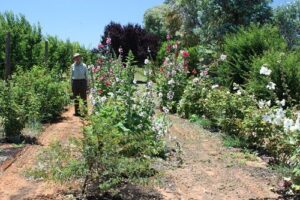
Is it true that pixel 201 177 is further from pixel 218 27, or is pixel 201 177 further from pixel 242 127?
pixel 218 27

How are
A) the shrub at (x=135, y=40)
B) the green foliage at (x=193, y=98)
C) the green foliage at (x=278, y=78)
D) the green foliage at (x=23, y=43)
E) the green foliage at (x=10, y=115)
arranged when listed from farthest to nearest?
1. the shrub at (x=135, y=40)
2. the green foliage at (x=23, y=43)
3. the green foliage at (x=193, y=98)
4. the green foliage at (x=278, y=78)
5. the green foliage at (x=10, y=115)

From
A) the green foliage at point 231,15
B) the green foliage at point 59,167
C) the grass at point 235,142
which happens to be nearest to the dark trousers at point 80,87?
the grass at point 235,142

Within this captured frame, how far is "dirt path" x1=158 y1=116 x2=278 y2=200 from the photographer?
6.31 m

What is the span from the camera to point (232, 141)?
984cm

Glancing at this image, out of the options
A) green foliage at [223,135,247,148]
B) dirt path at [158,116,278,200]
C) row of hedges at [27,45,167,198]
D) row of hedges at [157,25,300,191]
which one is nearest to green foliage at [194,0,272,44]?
row of hedges at [157,25,300,191]

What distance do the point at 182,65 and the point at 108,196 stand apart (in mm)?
9514

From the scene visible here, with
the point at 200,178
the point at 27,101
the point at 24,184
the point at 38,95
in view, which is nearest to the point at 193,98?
Result: the point at 38,95

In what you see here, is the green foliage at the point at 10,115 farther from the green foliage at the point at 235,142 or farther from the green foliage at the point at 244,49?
the green foliage at the point at 244,49

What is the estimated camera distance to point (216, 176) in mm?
7184

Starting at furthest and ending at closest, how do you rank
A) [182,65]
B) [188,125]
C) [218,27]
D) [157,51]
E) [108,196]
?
[157,51] < [218,27] < [182,65] < [188,125] < [108,196]

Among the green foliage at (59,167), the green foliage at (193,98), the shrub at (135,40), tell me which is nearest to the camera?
the green foliage at (59,167)

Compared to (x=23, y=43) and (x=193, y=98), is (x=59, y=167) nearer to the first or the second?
(x=193, y=98)

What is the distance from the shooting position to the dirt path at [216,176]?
6.31 metres

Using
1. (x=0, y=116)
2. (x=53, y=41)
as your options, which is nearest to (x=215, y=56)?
(x=53, y=41)
